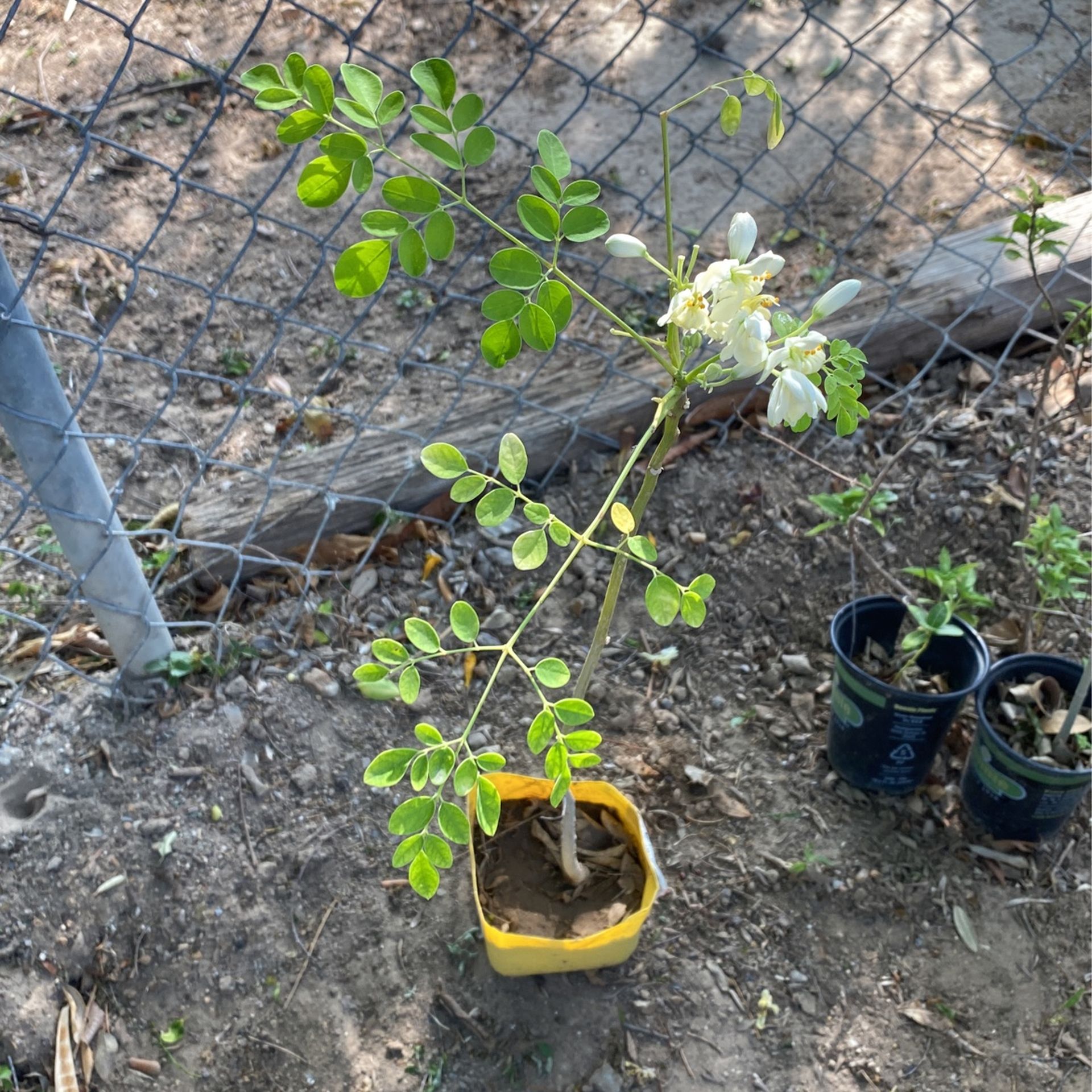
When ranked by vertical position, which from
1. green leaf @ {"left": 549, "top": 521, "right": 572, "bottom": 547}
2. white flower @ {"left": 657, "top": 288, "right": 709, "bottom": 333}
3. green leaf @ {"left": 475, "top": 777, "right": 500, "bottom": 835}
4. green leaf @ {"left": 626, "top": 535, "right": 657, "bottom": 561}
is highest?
white flower @ {"left": 657, "top": 288, "right": 709, "bottom": 333}

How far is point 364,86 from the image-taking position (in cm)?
108

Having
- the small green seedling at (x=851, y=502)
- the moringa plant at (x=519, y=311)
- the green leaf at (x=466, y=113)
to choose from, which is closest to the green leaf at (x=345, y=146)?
the moringa plant at (x=519, y=311)

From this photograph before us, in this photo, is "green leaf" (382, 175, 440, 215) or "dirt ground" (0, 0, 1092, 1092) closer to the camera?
"green leaf" (382, 175, 440, 215)

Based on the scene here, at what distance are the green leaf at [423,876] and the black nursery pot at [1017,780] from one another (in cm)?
116

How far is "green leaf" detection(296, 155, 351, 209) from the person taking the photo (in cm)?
105

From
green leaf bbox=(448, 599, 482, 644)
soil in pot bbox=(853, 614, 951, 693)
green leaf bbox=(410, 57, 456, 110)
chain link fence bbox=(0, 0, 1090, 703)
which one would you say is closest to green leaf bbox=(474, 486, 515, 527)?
green leaf bbox=(448, 599, 482, 644)

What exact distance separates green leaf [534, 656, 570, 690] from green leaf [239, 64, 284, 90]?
0.70 metres

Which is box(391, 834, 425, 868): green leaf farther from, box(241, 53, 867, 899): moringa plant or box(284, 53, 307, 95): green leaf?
box(284, 53, 307, 95): green leaf

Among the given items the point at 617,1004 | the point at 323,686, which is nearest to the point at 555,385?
the point at 323,686

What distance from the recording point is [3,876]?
182 centimetres

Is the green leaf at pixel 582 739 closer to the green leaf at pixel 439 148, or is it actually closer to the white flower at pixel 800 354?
the white flower at pixel 800 354

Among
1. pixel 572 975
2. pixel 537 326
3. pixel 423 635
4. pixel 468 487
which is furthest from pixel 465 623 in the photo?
pixel 572 975

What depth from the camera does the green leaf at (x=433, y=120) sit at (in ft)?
3.62

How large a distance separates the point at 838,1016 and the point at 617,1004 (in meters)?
0.39
